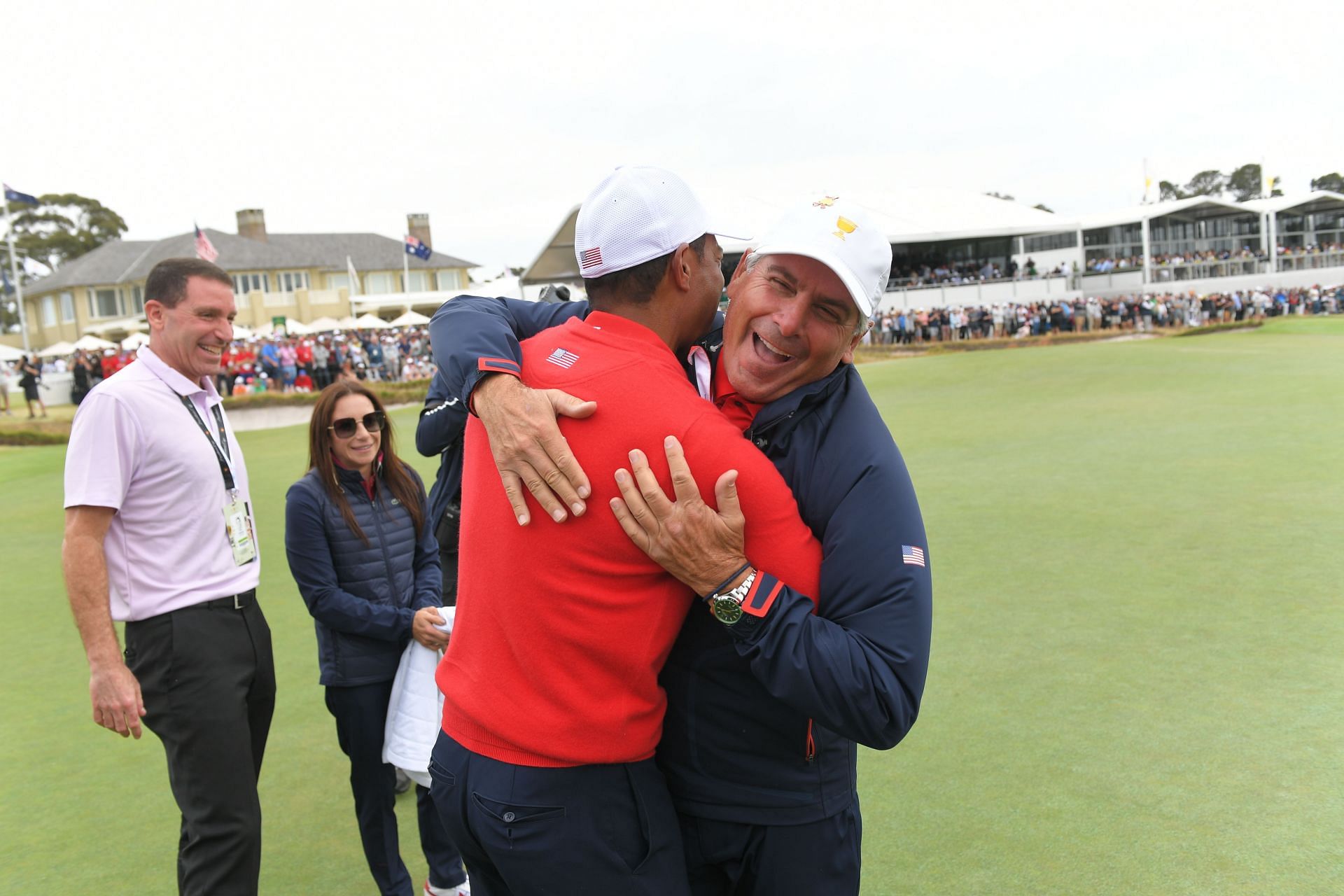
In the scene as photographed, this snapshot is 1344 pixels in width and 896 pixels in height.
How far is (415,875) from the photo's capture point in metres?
4.42

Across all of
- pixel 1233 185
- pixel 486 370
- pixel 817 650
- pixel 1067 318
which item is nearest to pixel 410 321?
pixel 1067 318

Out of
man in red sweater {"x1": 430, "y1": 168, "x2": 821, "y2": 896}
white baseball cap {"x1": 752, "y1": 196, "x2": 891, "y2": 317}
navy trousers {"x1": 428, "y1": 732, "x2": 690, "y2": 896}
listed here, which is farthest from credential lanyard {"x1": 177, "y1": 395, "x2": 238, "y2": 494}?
white baseball cap {"x1": 752, "y1": 196, "x2": 891, "y2": 317}

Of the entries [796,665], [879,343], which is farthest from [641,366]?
[879,343]

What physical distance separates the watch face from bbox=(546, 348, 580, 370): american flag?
0.60 metres

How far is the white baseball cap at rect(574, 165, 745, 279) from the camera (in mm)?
2105

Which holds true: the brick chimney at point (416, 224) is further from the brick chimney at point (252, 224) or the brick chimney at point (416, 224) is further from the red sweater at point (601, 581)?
the red sweater at point (601, 581)

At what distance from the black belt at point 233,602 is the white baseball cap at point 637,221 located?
2344 millimetres

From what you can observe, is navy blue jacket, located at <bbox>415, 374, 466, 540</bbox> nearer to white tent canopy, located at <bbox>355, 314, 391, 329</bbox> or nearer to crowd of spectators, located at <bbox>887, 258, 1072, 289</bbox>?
crowd of spectators, located at <bbox>887, 258, 1072, 289</bbox>

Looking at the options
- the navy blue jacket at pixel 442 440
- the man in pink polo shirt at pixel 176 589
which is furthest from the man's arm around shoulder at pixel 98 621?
the navy blue jacket at pixel 442 440

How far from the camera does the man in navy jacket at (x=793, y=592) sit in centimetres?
194

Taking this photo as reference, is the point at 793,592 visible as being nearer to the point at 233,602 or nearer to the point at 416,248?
the point at 233,602

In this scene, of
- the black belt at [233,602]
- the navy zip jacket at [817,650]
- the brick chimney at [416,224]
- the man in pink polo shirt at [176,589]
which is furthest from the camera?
the brick chimney at [416,224]

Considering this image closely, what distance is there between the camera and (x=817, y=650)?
1921 millimetres

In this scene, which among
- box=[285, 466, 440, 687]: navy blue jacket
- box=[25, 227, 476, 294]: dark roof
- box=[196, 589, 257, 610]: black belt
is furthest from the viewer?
box=[25, 227, 476, 294]: dark roof
